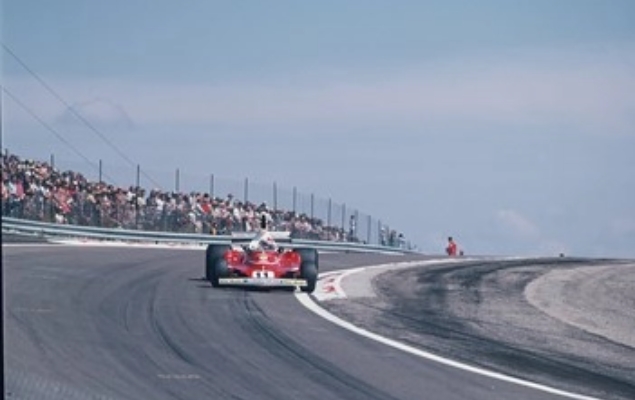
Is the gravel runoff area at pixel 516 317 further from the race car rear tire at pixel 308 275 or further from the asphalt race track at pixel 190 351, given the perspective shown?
the asphalt race track at pixel 190 351

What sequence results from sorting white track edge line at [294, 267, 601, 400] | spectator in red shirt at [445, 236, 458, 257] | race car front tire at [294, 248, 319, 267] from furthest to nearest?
spectator in red shirt at [445, 236, 458, 257] < race car front tire at [294, 248, 319, 267] < white track edge line at [294, 267, 601, 400]

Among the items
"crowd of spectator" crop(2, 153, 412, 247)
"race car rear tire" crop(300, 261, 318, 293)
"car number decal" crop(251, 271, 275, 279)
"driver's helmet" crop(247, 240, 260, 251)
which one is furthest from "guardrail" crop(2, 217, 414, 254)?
"race car rear tire" crop(300, 261, 318, 293)

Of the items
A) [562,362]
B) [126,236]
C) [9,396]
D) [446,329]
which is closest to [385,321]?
[446,329]

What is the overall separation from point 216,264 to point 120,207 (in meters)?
19.8

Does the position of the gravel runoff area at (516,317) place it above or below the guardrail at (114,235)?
below

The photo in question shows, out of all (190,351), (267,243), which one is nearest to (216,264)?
(267,243)

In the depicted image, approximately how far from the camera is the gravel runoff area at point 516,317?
1777 cm

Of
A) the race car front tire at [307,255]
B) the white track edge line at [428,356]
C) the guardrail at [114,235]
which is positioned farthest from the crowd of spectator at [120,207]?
the white track edge line at [428,356]

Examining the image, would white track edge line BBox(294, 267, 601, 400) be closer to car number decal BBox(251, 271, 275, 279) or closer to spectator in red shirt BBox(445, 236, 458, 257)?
car number decal BBox(251, 271, 275, 279)

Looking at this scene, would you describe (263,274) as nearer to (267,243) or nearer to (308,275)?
(308,275)

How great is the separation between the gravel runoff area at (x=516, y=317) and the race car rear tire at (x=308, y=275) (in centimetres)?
72

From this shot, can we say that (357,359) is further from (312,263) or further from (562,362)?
(312,263)

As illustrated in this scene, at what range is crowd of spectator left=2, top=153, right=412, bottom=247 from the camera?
3812 centimetres

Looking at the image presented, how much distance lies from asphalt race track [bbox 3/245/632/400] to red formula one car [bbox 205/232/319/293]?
81 centimetres
